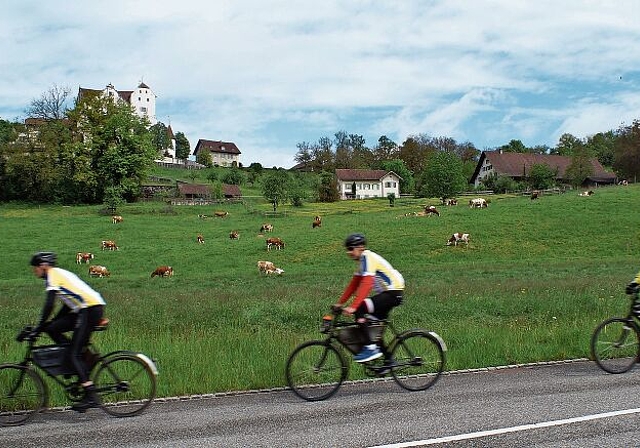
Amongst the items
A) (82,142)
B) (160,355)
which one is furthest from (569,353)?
(82,142)

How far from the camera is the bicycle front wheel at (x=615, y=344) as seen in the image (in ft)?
30.6

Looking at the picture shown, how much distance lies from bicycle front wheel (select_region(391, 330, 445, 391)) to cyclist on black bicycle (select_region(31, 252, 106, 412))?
4291 mm

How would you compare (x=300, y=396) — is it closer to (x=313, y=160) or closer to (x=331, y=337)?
(x=331, y=337)

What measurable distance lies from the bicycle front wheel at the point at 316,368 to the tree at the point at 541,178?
92114mm

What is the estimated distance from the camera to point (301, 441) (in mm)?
6191

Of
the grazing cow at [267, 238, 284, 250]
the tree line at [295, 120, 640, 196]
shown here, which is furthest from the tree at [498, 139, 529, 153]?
the grazing cow at [267, 238, 284, 250]

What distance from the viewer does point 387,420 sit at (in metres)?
6.88

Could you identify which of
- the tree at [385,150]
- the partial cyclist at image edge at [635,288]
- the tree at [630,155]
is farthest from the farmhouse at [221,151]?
the partial cyclist at image edge at [635,288]

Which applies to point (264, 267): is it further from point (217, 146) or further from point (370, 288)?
point (217, 146)

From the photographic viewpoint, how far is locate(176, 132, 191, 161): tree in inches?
6506

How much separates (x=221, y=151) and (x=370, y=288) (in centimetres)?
17481

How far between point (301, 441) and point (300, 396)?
194 cm

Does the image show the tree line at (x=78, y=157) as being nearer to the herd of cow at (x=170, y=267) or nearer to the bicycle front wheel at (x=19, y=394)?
the herd of cow at (x=170, y=267)

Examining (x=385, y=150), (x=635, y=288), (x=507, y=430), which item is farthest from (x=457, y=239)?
(x=385, y=150)
